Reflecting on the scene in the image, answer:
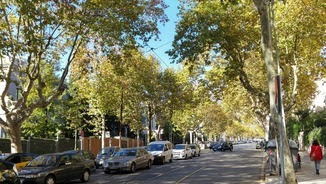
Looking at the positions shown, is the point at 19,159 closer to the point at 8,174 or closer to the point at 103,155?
the point at 8,174

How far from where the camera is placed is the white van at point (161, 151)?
31.8 meters

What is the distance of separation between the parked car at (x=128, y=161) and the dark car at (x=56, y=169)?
12.6 feet

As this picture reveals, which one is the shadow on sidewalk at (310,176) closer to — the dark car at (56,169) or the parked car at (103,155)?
the dark car at (56,169)

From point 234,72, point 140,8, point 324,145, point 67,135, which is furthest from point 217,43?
point 67,135

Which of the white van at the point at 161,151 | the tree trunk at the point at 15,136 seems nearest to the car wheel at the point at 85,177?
the tree trunk at the point at 15,136

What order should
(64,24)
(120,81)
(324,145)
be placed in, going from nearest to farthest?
(64,24) < (324,145) < (120,81)

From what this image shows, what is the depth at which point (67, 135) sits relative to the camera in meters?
49.1

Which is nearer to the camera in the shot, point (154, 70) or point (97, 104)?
point (97, 104)

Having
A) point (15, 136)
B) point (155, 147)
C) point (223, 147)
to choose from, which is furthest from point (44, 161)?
point (223, 147)

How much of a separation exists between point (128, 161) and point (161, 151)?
8008mm

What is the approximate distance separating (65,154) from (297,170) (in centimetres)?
1179

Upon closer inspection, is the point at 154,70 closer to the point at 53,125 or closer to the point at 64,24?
the point at 53,125

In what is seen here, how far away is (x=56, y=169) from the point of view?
60.1ft

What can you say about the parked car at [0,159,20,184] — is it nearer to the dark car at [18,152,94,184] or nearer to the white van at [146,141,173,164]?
the dark car at [18,152,94,184]
